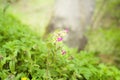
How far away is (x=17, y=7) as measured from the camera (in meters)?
10.0

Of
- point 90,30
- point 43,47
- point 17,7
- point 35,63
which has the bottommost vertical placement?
point 35,63

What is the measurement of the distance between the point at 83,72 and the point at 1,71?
72 centimetres

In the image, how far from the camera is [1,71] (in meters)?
2.02

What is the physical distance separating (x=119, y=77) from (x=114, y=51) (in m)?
3.64

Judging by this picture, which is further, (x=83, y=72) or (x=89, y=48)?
(x=89, y=48)

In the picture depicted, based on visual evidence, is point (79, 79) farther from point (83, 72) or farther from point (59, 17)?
point (59, 17)

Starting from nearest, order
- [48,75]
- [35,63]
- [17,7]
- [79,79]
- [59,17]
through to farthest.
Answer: [48,75] < [35,63] < [79,79] < [59,17] < [17,7]

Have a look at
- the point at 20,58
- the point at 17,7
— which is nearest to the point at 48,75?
the point at 20,58

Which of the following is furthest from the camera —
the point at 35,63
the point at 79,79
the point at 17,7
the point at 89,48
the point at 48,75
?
the point at 17,7

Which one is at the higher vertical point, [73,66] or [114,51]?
[114,51]

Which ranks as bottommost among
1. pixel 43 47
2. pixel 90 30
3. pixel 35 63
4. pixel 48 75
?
pixel 48 75

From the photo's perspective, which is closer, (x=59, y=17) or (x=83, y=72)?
(x=83, y=72)

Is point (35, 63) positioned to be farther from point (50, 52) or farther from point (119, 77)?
point (119, 77)

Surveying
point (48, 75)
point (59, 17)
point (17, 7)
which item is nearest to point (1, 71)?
point (48, 75)
